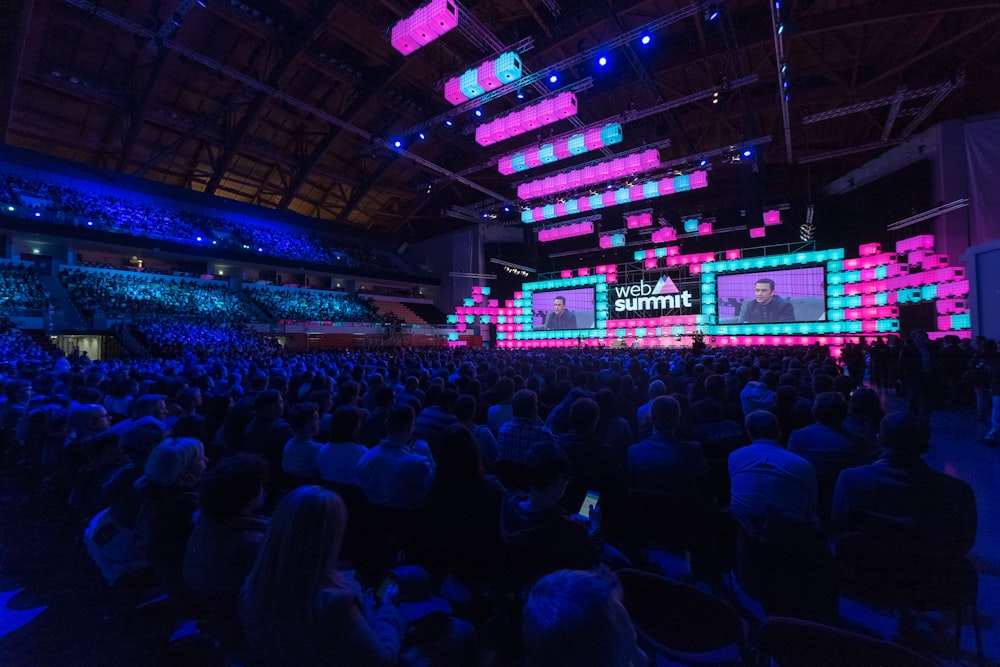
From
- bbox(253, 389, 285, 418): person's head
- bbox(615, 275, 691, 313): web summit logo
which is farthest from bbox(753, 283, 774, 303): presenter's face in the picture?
bbox(253, 389, 285, 418): person's head

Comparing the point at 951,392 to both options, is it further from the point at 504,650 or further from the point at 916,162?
the point at 504,650

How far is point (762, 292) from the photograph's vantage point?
20156 millimetres

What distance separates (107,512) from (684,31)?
51.9ft

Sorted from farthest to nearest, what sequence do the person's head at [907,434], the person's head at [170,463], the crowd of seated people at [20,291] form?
the crowd of seated people at [20,291] → the person's head at [907,434] → the person's head at [170,463]

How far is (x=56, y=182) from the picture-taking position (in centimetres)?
2027

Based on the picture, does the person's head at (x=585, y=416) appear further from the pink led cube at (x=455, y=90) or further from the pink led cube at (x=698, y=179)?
the pink led cube at (x=698, y=179)

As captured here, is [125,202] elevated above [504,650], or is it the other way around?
[125,202]

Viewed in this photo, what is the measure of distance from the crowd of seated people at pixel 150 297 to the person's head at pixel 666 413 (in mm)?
22251

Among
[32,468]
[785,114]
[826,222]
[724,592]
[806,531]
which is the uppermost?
[785,114]

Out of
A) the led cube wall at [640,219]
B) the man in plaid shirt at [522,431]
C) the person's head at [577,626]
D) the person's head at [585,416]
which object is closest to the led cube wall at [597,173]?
the led cube wall at [640,219]

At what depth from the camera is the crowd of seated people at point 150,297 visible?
18.4 m

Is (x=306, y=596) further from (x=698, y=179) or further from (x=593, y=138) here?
(x=698, y=179)

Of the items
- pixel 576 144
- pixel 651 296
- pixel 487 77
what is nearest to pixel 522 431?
pixel 487 77

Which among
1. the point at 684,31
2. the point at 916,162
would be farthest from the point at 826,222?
the point at 684,31
